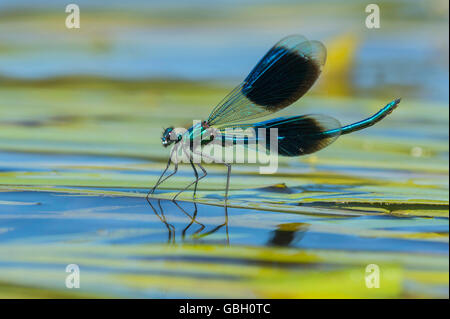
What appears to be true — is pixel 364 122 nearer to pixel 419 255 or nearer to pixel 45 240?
pixel 419 255

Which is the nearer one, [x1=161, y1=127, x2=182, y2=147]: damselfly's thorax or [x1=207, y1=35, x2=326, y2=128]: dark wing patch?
[x1=161, y1=127, x2=182, y2=147]: damselfly's thorax

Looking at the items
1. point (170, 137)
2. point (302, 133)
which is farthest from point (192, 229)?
point (302, 133)

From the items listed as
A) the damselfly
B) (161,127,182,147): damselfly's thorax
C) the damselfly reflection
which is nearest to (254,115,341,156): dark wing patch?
the damselfly

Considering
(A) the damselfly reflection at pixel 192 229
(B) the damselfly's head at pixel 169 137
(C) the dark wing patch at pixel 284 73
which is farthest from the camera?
(C) the dark wing patch at pixel 284 73

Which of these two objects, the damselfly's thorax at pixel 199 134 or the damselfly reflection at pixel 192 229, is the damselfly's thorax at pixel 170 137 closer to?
the damselfly's thorax at pixel 199 134

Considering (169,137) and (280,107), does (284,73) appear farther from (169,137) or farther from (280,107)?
(169,137)

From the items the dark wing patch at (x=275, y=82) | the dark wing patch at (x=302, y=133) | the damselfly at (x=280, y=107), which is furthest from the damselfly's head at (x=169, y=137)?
the dark wing patch at (x=302, y=133)

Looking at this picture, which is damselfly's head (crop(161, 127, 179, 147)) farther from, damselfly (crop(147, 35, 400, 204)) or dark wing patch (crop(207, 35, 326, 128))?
dark wing patch (crop(207, 35, 326, 128))

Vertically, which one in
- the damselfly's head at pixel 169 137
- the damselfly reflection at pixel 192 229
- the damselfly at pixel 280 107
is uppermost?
the damselfly at pixel 280 107

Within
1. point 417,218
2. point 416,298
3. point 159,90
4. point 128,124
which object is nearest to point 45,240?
point 416,298
